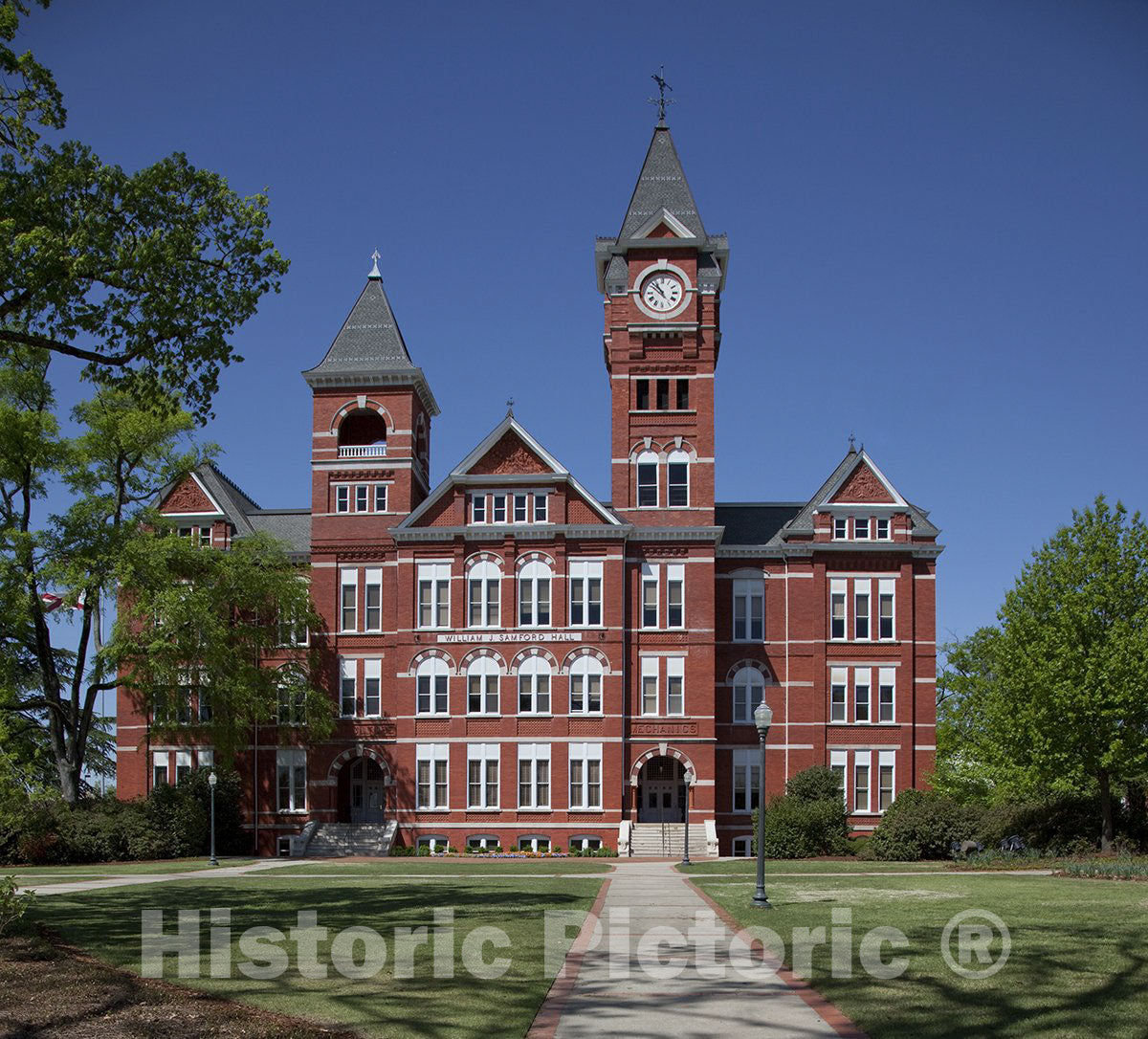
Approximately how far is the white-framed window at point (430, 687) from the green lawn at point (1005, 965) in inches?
1115

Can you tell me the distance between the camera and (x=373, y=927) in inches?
782

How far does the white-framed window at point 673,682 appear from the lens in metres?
53.7

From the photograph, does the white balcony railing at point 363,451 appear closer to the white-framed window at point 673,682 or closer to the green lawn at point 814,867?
the white-framed window at point 673,682

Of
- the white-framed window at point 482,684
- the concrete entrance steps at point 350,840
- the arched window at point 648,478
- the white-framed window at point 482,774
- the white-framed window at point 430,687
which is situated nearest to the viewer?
the concrete entrance steps at point 350,840

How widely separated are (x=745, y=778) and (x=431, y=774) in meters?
13.2

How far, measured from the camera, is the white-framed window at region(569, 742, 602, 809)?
5309 cm

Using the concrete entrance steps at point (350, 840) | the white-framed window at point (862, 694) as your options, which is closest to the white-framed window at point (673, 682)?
the white-framed window at point (862, 694)

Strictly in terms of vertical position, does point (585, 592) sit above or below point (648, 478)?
below

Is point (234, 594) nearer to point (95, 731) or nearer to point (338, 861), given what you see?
point (338, 861)

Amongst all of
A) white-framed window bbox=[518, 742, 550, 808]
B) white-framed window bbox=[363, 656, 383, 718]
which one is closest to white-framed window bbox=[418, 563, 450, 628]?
white-framed window bbox=[363, 656, 383, 718]

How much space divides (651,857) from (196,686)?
1879cm

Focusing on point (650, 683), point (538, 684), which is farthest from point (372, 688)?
point (650, 683)

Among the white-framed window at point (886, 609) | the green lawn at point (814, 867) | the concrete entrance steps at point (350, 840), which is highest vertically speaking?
the white-framed window at point (886, 609)

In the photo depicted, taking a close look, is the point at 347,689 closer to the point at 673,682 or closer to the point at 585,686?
the point at 585,686
